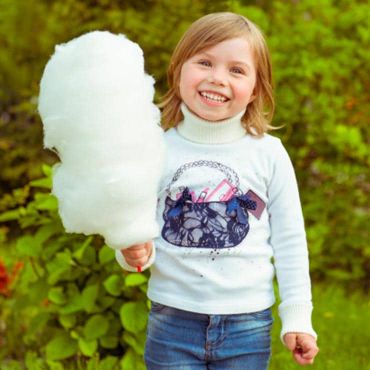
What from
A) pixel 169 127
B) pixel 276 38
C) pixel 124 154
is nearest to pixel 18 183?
pixel 276 38

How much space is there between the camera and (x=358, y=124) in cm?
595

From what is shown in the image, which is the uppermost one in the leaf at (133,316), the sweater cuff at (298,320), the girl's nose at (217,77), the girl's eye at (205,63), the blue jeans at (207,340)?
the girl's eye at (205,63)

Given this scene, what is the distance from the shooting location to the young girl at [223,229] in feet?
8.37

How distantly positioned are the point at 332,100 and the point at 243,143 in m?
3.36

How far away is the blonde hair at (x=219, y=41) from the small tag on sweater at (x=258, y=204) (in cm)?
19

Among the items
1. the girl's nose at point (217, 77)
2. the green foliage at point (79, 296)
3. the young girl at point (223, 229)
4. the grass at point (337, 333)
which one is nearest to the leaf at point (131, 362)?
the green foliage at point (79, 296)

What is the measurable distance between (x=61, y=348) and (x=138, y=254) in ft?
5.04

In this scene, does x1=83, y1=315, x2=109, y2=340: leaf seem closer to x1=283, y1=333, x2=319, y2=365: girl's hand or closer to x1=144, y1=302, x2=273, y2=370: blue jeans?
x1=144, y1=302, x2=273, y2=370: blue jeans

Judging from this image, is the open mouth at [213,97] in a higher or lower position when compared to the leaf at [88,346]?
higher

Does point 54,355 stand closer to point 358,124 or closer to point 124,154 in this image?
point 124,154

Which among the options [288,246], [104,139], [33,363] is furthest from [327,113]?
[104,139]

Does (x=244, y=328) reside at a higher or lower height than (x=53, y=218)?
A: higher

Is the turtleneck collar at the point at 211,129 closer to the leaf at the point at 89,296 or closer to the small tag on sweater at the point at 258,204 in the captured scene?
the small tag on sweater at the point at 258,204

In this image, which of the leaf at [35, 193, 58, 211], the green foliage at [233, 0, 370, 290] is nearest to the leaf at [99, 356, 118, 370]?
the leaf at [35, 193, 58, 211]
